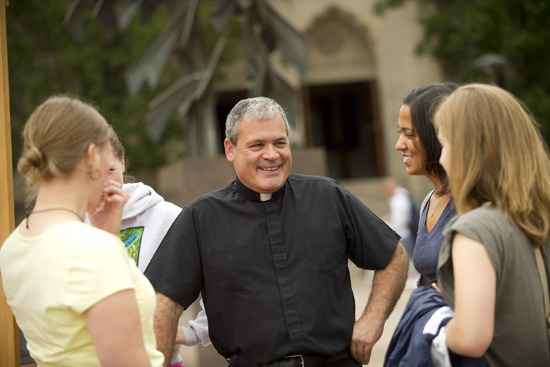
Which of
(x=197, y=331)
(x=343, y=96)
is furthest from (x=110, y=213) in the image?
(x=343, y=96)

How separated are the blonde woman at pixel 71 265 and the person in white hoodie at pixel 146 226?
0.89m

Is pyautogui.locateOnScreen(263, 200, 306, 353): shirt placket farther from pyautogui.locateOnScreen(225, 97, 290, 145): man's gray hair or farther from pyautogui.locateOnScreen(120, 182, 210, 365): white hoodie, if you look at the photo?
pyautogui.locateOnScreen(120, 182, 210, 365): white hoodie

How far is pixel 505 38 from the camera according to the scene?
12.7 metres

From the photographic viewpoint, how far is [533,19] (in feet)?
37.2

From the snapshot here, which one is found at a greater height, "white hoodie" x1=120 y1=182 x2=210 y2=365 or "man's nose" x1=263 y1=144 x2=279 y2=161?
"man's nose" x1=263 y1=144 x2=279 y2=161

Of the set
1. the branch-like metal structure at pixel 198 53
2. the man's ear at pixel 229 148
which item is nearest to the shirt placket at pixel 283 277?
the man's ear at pixel 229 148

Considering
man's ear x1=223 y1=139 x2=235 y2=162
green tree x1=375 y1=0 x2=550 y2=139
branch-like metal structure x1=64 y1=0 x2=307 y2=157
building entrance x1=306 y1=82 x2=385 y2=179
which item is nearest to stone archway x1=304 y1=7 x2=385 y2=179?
building entrance x1=306 y1=82 x2=385 y2=179

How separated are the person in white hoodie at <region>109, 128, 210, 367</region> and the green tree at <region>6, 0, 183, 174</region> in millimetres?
13150

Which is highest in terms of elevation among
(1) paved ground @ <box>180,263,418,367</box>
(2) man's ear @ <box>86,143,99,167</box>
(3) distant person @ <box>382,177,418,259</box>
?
(2) man's ear @ <box>86,143,99,167</box>

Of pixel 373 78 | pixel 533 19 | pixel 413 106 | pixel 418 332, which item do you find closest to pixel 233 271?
pixel 418 332

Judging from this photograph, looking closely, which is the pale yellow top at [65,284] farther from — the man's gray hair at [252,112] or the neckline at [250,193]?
the man's gray hair at [252,112]

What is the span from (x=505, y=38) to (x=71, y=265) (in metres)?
13.2

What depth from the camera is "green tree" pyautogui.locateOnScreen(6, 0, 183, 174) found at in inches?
608

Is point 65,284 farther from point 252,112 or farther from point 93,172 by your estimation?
point 252,112
